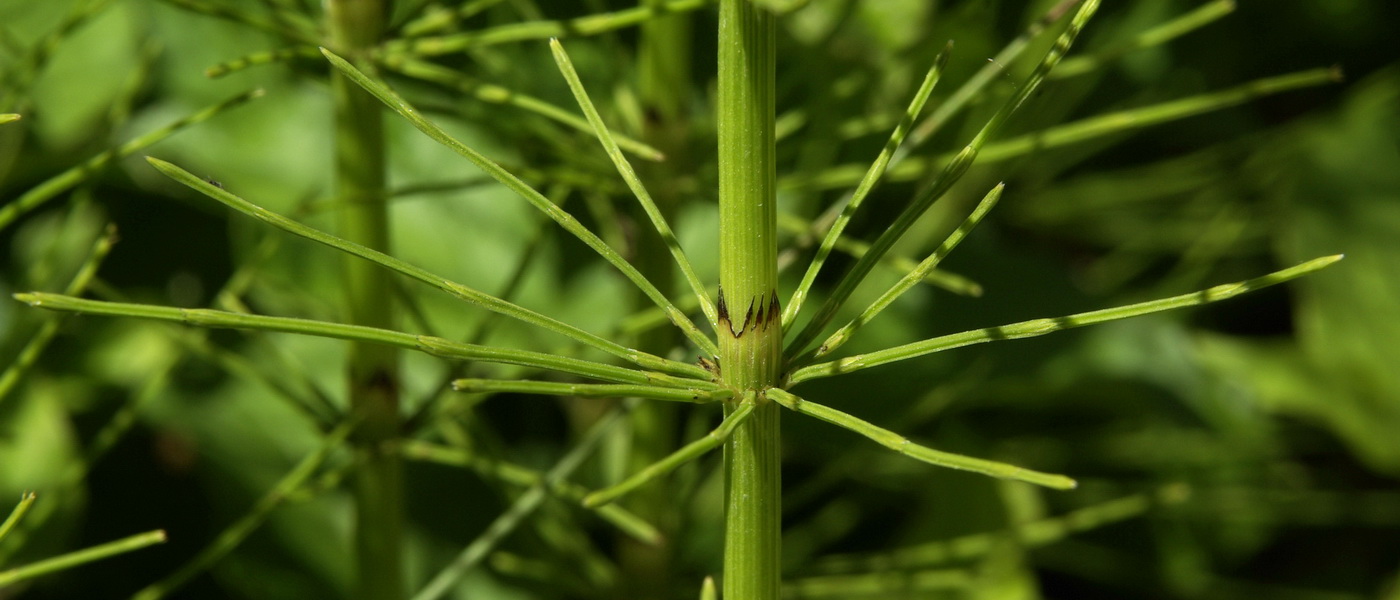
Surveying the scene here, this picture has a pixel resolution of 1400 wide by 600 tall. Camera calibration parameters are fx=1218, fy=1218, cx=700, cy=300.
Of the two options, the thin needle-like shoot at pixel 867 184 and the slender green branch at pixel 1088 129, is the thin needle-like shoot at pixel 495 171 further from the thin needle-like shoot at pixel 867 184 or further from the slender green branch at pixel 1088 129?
the slender green branch at pixel 1088 129

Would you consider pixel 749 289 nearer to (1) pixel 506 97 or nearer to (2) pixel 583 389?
(2) pixel 583 389

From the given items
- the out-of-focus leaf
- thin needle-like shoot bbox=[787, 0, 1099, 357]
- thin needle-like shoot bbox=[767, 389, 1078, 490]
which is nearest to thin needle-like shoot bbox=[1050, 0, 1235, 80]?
thin needle-like shoot bbox=[787, 0, 1099, 357]

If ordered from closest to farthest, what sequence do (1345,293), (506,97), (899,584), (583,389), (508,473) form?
1. (583,389)
2. (506,97)
3. (508,473)
4. (899,584)
5. (1345,293)

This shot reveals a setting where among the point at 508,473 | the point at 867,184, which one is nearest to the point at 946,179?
the point at 867,184

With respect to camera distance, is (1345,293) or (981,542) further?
(1345,293)

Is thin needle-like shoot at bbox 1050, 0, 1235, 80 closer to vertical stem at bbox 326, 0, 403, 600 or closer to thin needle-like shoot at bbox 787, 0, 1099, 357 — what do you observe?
thin needle-like shoot at bbox 787, 0, 1099, 357

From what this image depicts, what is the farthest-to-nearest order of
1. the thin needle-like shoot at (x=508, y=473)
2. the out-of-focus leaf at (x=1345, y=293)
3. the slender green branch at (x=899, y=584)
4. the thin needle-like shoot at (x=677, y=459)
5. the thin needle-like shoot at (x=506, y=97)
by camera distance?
the out-of-focus leaf at (x=1345, y=293)
the slender green branch at (x=899, y=584)
the thin needle-like shoot at (x=508, y=473)
the thin needle-like shoot at (x=506, y=97)
the thin needle-like shoot at (x=677, y=459)

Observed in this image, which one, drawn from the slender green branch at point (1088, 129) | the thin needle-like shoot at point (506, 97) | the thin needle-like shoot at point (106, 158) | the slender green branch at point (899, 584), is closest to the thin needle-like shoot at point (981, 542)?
the slender green branch at point (899, 584)

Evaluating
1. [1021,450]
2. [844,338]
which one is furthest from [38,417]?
[1021,450]
